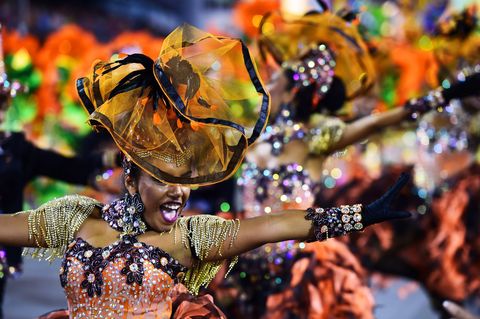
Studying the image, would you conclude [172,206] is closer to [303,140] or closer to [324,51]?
[303,140]

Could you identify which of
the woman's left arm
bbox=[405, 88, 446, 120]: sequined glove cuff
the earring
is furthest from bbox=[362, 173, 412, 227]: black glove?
bbox=[405, 88, 446, 120]: sequined glove cuff

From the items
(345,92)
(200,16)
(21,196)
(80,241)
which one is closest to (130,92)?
(80,241)

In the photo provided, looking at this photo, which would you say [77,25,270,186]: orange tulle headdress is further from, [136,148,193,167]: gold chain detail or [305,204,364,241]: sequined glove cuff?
[305,204,364,241]: sequined glove cuff

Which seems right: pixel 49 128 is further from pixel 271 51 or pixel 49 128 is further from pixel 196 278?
pixel 196 278

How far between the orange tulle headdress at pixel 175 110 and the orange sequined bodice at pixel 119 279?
0.29 metres

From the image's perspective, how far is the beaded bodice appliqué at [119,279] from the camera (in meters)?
3.31

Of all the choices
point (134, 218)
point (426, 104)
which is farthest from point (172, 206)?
point (426, 104)

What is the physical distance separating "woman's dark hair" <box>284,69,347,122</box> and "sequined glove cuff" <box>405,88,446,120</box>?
19.1 inches

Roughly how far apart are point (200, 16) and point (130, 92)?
23240mm

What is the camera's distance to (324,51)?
5.49m

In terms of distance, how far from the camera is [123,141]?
3.32 metres

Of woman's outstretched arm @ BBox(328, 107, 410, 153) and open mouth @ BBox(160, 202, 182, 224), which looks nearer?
open mouth @ BBox(160, 202, 182, 224)

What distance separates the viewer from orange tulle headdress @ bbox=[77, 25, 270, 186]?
3322 millimetres

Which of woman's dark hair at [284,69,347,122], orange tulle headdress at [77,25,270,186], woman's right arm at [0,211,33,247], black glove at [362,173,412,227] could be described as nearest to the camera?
black glove at [362,173,412,227]
